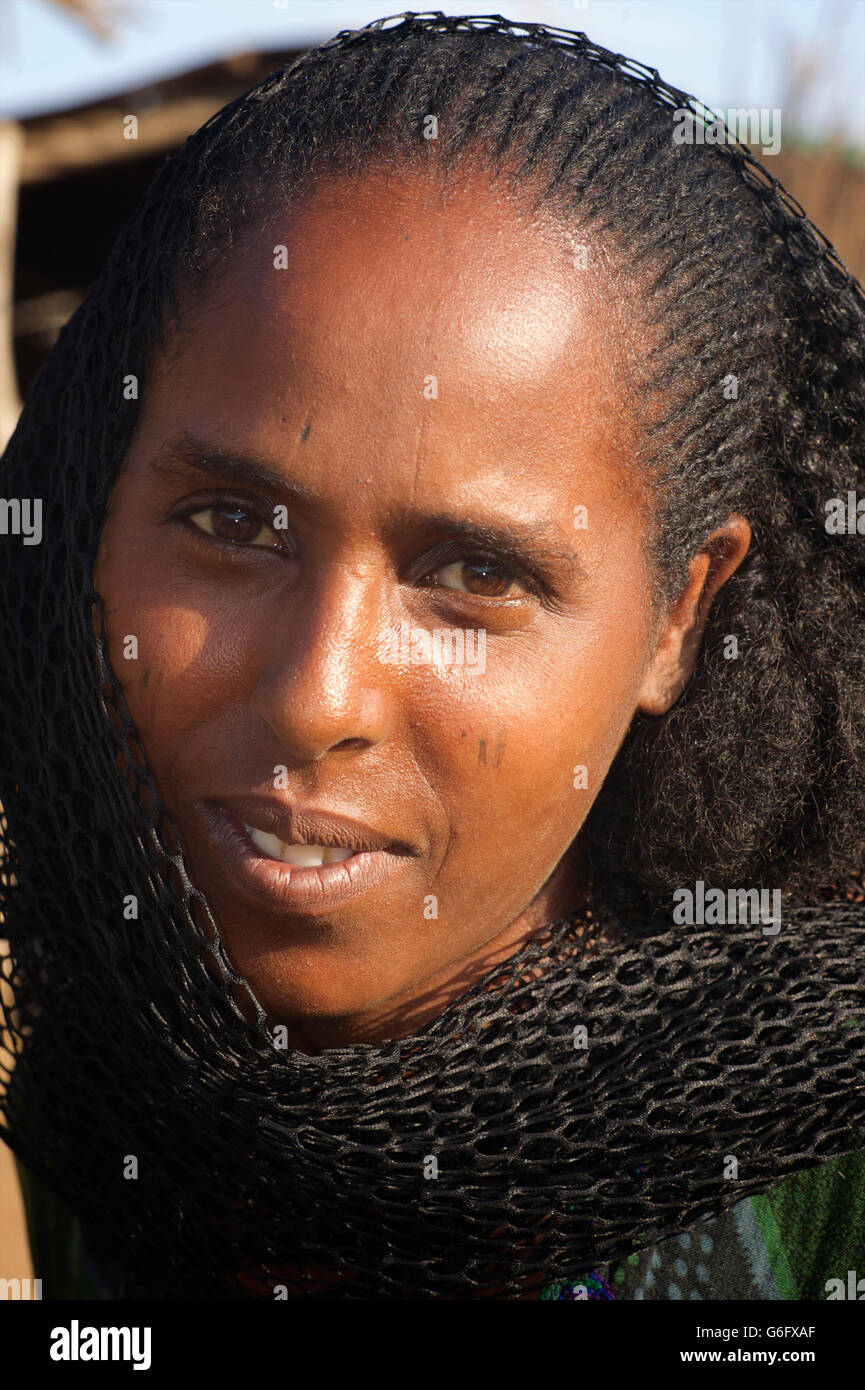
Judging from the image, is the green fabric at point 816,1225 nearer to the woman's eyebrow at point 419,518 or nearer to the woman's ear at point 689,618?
the woman's ear at point 689,618

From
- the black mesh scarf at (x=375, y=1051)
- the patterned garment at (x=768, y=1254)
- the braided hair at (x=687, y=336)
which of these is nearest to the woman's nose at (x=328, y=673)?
the black mesh scarf at (x=375, y=1051)

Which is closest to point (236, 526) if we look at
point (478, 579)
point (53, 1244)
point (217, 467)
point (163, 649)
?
point (217, 467)

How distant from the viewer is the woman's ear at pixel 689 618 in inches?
70.8

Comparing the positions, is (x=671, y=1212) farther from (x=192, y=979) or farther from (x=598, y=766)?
(x=192, y=979)

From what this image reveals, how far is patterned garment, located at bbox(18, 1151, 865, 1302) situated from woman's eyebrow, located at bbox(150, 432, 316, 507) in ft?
3.84

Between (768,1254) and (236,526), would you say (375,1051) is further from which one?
(236,526)

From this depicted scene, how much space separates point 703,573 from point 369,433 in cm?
61

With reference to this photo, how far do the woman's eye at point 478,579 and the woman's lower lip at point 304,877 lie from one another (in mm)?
355

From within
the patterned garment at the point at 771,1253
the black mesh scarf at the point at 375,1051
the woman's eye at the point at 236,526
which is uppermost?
the woman's eye at the point at 236,526

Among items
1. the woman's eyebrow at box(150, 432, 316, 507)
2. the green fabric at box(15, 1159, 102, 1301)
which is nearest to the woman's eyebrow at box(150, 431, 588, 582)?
the woman's eyebrow at box(150, 432, 316, 507)

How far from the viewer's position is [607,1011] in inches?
68.1

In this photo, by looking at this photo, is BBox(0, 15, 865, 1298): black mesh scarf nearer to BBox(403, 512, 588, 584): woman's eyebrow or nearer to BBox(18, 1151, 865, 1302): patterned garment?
BBox(18, 1151, 865, 1302): patterned garment

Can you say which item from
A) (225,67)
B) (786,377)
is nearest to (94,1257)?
(786,377)

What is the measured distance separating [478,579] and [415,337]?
308 mm
